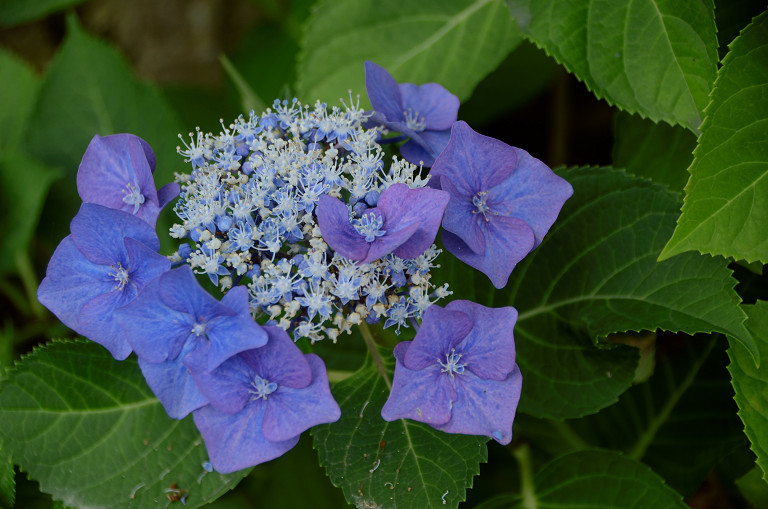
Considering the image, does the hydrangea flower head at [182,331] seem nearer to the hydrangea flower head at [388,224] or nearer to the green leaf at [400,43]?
the hydrangea flower head at [388,224]

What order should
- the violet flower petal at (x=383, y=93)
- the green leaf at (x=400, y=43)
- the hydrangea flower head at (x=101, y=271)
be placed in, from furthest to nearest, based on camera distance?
the green leaf at (x=400, y=43), the violet flower petal at (x=383, y=93), the hydrangea flower head at (x=101, y=271)

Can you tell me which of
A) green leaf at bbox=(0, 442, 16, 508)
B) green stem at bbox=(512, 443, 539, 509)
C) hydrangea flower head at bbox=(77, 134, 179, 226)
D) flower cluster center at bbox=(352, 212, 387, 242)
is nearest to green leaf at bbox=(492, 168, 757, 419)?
green stem at bbox=(512, 443, 539, 509)

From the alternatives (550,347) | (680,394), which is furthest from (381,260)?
(680,394)

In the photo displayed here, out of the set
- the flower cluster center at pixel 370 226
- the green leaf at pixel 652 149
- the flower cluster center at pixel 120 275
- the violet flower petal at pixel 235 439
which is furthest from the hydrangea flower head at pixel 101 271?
the green leaf at pixel 652 149

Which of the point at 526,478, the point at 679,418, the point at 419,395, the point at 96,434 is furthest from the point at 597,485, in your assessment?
the point at 96,434

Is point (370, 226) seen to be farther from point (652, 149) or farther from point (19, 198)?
point (19, 198)
